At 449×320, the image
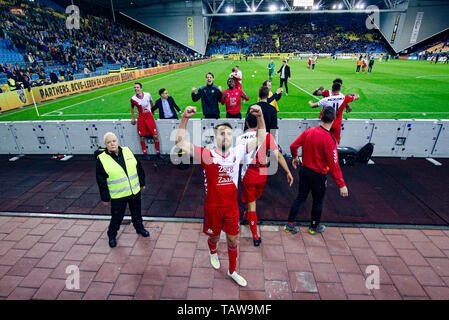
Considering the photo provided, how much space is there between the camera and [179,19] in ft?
160

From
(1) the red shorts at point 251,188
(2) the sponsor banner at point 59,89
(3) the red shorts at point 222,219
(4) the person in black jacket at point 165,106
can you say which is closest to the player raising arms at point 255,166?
(1) the red shorts at point 251,188

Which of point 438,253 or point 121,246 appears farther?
point 121,246

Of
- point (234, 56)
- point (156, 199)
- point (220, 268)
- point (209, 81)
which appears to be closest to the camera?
point (220, 268)

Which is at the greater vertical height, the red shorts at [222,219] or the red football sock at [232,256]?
the red shorts at [222,219]

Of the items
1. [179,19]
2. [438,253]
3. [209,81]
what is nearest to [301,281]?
[438,253]

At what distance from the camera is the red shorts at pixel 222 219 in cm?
304

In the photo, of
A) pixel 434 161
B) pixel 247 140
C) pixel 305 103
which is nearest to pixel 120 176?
pixel 247 140

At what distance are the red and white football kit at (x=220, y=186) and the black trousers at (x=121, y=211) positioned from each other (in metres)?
1.59

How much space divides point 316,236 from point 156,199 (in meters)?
3.57

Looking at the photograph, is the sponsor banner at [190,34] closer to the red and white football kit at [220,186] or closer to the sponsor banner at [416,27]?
the sponsor banner at [416,27]

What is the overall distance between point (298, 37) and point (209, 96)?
217ft

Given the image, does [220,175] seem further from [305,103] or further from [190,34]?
[190,34]

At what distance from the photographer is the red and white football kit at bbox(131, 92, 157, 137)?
22.6ft
